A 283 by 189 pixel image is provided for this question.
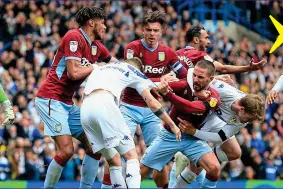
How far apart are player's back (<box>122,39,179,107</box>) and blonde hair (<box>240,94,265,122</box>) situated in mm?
1694

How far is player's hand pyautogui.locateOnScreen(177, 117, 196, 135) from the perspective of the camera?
11953 millimetres

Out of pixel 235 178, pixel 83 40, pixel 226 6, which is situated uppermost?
pixel 83 40

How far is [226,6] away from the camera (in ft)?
91.8

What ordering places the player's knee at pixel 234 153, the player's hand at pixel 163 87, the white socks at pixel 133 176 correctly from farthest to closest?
the player's knee at pixel 234 153 < the player's hand at pixel 163 87 < the white socks at pixel 133 176

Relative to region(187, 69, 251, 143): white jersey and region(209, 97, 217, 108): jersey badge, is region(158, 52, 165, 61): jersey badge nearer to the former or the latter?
region(187, 69, 251, 143): white jersey

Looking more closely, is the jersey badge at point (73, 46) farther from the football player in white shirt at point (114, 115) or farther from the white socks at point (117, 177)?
the white socks at point (117, 177)

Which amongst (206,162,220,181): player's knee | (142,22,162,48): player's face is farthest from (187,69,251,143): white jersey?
(142,22,162,48): player's face

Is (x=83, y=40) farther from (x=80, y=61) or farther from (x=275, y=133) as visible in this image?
(x=275, y=133)

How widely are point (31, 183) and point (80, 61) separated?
666 cm

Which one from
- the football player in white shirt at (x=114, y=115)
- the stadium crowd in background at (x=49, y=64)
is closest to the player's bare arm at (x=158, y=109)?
the football player in white shirt at (x=114, y=115)

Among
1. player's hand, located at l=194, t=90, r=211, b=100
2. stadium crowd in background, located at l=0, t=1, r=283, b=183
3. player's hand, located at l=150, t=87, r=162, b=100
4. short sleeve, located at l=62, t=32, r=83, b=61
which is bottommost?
stadium crowd in background, located at l=0, t=1, r=283, b=183

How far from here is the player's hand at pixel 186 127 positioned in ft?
39.2

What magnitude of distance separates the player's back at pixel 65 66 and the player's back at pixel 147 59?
2.77ft

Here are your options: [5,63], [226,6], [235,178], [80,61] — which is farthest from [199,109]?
[226,6]
